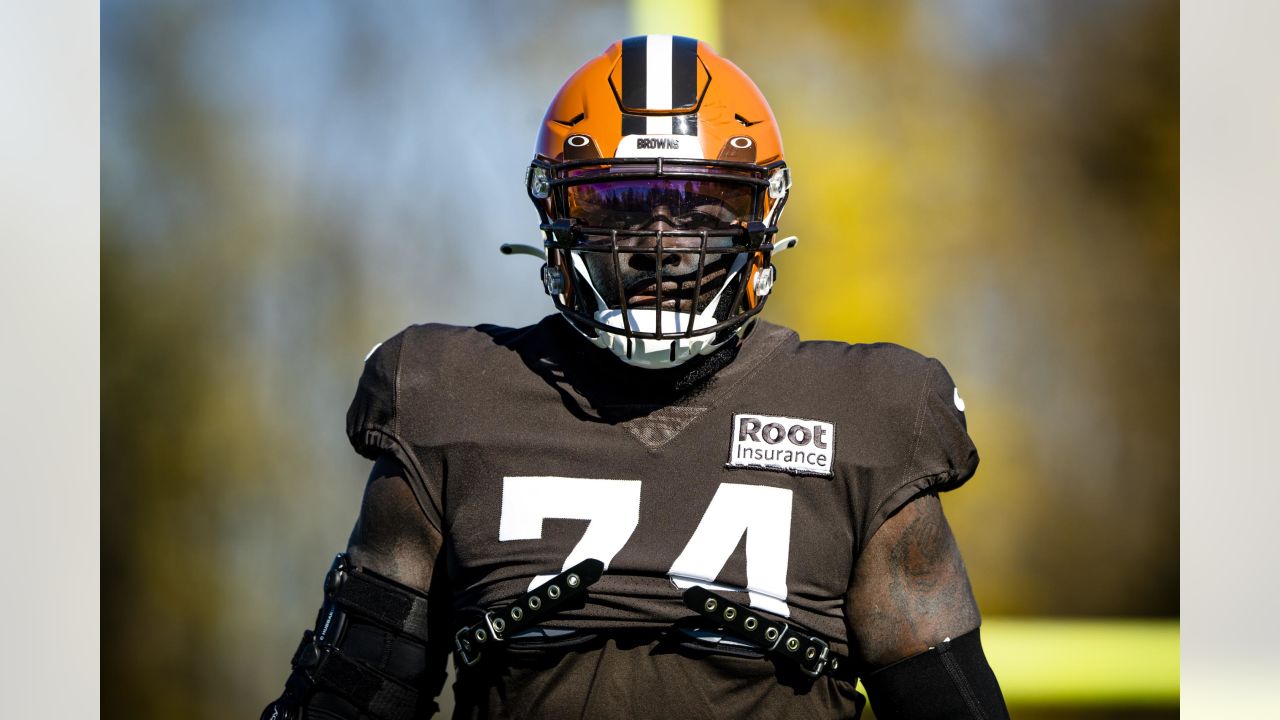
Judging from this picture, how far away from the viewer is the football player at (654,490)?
129cm

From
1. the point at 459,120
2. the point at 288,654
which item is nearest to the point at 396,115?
the point at 459,120

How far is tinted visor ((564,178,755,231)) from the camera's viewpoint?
1.38 meters

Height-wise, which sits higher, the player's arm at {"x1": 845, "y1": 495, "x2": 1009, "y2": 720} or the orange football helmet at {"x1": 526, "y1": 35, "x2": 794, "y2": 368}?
the orange football helmet at {"x1": 526, "y1": 35, "x2": 794, "y2": 368}

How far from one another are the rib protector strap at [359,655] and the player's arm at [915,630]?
0.50m

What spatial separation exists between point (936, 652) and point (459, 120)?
6.46 ft

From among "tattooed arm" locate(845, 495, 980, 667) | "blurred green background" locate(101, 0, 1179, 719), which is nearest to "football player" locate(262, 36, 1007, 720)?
"tattooed arm" locate(845, 495, 980, 667)

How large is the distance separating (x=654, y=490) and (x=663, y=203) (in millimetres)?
324

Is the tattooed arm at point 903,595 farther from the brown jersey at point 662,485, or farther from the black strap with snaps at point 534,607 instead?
the black strap with snaps at point 534,607

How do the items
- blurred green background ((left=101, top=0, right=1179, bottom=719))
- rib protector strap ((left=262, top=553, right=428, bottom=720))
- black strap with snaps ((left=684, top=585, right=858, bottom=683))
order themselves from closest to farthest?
black strap with snaps ((left=684, top=585, right=858, bottom=683)) → rib protector strap ((left=262, top=553, right=428, bottom=720)) → blurred green background ((left=101, top=0, right=1179, bottom=719))

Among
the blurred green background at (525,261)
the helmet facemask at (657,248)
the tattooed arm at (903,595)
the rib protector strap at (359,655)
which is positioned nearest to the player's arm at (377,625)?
the rib protector strap at (359,655)

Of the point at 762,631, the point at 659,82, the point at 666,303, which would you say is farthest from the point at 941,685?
the point at 659,82

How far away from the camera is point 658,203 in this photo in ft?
4.51

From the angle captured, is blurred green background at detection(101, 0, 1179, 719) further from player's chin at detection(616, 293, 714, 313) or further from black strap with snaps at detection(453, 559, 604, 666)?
black strap with snaps at detection(453, 559, 604, 666)

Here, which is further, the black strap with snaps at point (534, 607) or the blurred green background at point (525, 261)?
the blurred green background at point (525, 261)
